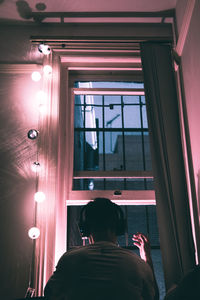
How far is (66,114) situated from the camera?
2.86 metres

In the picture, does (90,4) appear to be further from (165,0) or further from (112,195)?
(112,195)

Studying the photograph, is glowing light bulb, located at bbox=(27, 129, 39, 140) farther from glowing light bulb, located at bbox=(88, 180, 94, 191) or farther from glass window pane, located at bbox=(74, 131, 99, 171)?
glowing light bulb, located at bbox=(88, 180, 94, 191)

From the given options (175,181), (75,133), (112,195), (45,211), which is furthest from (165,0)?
(45,211)

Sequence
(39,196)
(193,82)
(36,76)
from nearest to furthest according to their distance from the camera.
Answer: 1. (193,82)
2. (39,196)
3. (36,76)

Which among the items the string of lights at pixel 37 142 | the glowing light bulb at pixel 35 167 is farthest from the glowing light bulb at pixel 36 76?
the glowing light bulb at pixel 35 167

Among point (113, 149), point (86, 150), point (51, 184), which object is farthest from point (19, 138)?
point (113, 149)

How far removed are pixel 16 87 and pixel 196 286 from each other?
2411 millimetres

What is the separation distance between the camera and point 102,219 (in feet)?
4.81

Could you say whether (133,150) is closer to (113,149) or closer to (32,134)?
(113,149)

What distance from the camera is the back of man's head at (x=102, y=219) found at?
146cm

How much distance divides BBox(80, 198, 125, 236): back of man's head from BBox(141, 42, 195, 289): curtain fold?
2.97ft

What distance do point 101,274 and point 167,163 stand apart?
1.42 metres

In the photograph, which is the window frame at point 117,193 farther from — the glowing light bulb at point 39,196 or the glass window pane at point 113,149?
the glowing light bulb at point 39,196

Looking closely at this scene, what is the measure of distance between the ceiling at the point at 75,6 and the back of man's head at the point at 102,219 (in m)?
2.28
